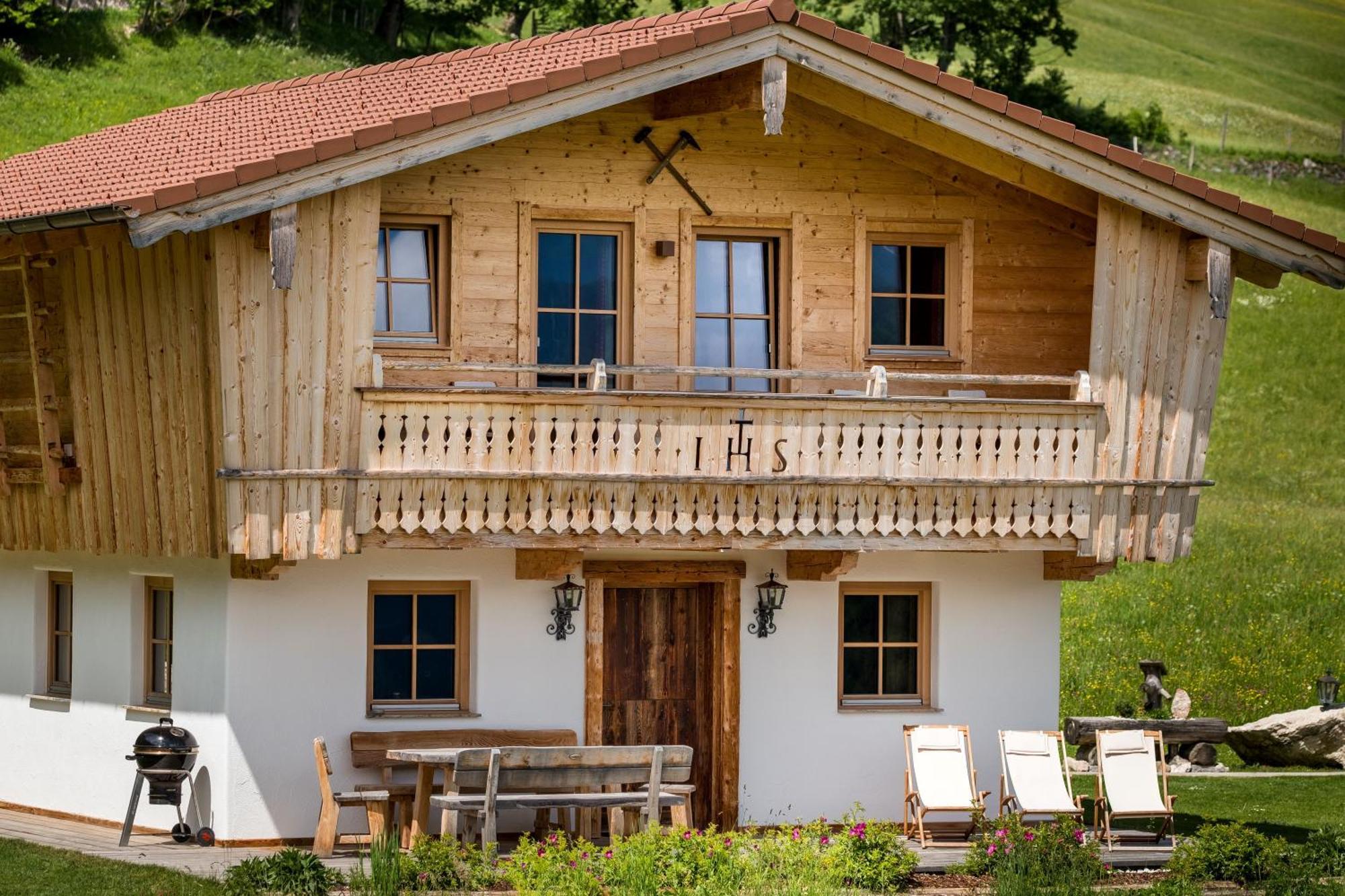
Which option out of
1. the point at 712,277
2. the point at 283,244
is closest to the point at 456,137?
the point at 283,244

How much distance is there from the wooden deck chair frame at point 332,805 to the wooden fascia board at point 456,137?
13.8 ft

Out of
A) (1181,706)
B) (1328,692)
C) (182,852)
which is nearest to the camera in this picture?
(182,852)

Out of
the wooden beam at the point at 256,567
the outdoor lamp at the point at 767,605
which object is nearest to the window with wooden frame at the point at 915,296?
the outdoor lamp at the point at 767,605

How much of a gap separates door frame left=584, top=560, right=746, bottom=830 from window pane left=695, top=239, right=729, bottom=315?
2.31 m

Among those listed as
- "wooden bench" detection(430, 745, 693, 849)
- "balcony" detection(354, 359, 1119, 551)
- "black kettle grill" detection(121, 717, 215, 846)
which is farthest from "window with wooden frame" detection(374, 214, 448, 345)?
"wooden bench" detection(430, 745, 693, 849)

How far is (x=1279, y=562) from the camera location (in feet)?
116

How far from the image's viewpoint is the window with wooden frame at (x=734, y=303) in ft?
58.9

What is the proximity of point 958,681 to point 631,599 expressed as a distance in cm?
312

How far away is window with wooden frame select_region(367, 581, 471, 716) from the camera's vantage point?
17.2 m

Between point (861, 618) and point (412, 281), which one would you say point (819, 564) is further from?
point (412, 281)

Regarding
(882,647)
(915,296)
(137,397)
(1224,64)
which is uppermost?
(1224,64)

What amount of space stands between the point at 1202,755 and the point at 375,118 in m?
13.1

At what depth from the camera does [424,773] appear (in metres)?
15.7

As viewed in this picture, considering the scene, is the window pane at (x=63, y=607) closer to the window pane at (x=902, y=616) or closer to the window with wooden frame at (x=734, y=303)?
the window with wooden frame at (x=734, y=303)
